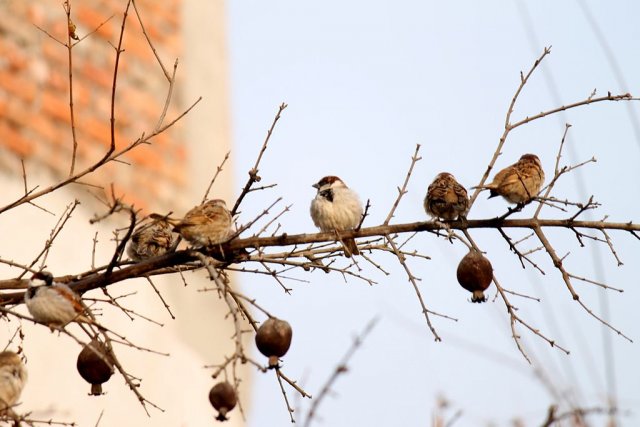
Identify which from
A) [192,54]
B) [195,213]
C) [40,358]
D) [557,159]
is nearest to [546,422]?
[557,159]

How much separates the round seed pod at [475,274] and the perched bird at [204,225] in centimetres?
132

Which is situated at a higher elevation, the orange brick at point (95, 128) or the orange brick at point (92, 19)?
the orange brick at point (92, 19)

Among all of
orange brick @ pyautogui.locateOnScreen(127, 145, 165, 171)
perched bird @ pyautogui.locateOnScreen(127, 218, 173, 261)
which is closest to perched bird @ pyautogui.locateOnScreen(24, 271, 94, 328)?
perched bird @ pyautogui.locateOnScreen(127, 218, 173, 261)

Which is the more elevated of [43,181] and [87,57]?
[87,57]

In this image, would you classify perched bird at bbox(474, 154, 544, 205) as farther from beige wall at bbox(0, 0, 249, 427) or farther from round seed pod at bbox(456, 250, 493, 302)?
beige wall at bbox(0, 0, 249, 427)

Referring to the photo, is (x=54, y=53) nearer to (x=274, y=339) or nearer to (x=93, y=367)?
(x=93, y=367)

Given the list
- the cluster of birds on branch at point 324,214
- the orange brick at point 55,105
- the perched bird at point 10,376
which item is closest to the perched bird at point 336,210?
the cluster of birds on branch at point 324,214

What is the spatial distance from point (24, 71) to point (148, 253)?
1673mm

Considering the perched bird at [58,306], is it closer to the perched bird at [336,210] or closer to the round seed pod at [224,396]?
the round seed pod at [224,396]

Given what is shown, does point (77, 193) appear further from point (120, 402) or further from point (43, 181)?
point (120, 402)

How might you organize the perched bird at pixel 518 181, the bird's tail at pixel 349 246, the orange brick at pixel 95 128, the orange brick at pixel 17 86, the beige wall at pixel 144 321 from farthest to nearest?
1. the orange brick at pixel 95 128
2. the orange brick at pixel 17 86
3. the beige wall at pixel 144 321
4. the perched bird at pixel 518 181
5. the bird's tail at pixel 349 246

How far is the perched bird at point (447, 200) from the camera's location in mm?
4645

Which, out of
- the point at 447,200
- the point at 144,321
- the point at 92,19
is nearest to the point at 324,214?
the point at 447,200

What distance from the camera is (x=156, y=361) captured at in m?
6.07
